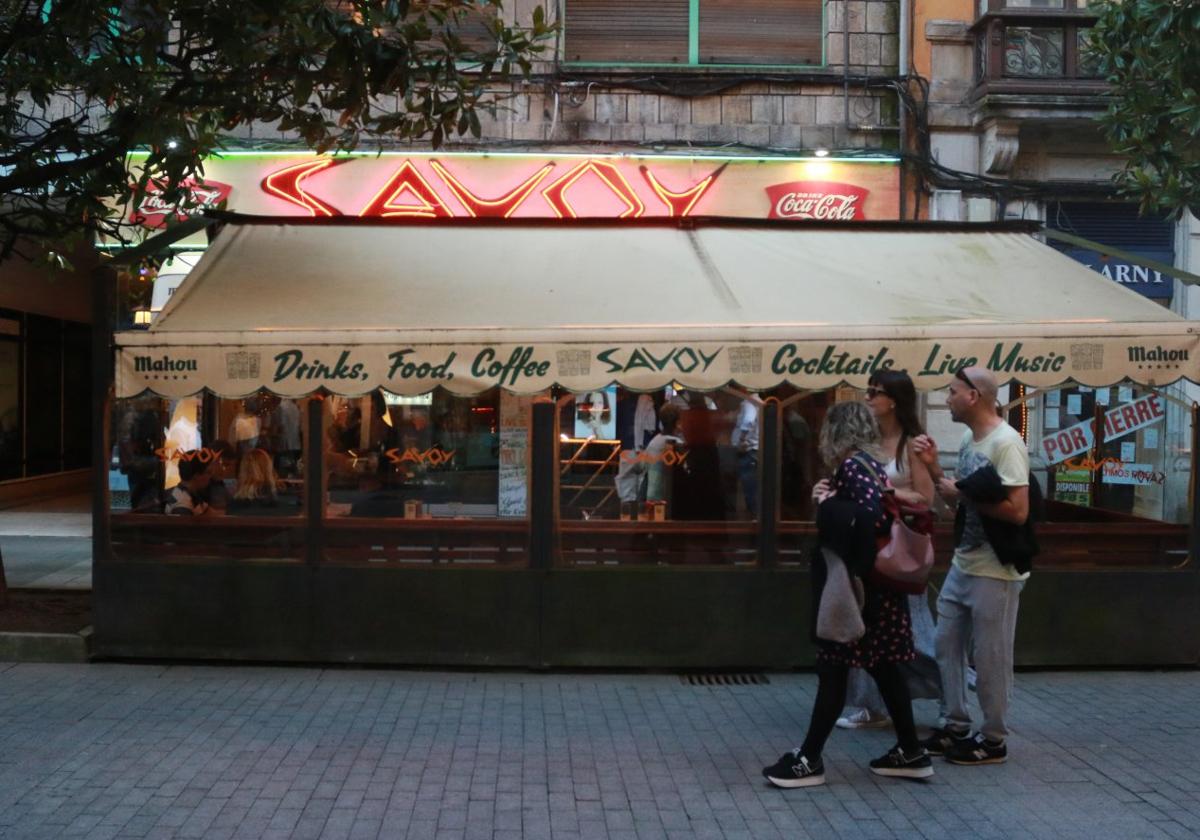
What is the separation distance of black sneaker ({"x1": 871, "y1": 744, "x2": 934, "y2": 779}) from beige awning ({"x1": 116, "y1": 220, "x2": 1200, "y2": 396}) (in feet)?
7.97

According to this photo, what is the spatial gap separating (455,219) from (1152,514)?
18.3ft

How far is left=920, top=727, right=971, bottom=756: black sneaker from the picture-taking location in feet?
18.3

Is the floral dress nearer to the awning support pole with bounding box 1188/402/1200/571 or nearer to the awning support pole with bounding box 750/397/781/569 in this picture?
the awning support pole with bounding box 750/397/781/569

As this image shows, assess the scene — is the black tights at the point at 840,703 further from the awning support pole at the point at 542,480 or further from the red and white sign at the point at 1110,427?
the red and white sign at the point at 1110,427

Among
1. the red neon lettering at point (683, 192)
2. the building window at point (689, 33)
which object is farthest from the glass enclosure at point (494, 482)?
the building window at point (689, 33)

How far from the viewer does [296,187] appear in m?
12.3

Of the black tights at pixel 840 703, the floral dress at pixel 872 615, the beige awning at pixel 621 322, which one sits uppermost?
the beige awning at pixel 621 322

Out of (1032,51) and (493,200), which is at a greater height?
(1032,51)

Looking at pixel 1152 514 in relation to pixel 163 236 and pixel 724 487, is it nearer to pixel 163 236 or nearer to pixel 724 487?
pixel 724 487

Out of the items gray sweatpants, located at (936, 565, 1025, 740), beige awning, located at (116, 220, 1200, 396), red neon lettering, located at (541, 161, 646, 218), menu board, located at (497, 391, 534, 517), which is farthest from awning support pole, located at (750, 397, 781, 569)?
red neon lettering, located at (541, 161, 646, 218)

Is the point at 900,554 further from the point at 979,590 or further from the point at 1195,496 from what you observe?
the point at 1195,496

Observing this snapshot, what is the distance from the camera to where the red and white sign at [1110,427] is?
7.89 meters

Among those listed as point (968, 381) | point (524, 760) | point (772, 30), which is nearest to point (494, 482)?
point (524, 760)

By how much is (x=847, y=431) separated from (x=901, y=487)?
2.24 ft
